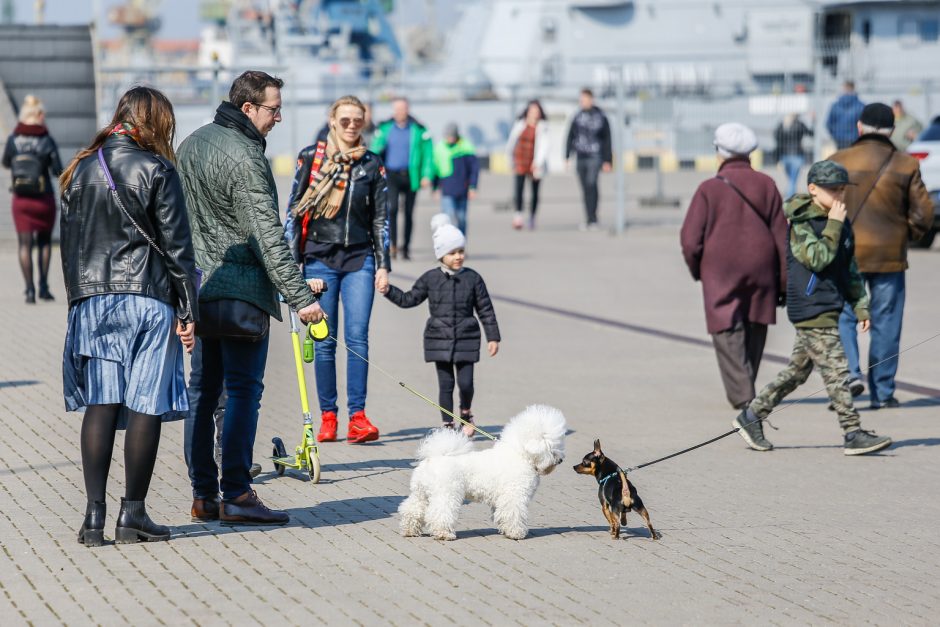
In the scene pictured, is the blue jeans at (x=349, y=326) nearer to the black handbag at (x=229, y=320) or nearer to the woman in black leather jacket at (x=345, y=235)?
the woman in black leather jacket at (x=345, y=235)

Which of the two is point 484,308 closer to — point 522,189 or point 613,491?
point 613,491

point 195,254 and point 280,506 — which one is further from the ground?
point 195,254

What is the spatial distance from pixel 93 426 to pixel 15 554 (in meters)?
0.56

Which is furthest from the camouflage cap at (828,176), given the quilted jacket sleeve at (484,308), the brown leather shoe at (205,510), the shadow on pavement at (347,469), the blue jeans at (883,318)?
the brown leather shoe at (205,510)

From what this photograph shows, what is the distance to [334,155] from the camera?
839cm

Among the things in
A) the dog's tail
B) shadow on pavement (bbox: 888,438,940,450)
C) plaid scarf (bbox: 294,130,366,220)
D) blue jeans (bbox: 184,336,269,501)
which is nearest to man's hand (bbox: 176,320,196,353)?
blue jeans (bbox: 184,336,269,501)

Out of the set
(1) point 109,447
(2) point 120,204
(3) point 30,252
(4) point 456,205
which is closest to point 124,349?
(1) point 109,447

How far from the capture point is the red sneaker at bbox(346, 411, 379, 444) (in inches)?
328

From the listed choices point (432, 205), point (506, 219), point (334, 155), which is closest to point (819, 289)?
point (334, 155)

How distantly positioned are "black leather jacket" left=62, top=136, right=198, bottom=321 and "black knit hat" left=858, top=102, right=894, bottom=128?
5325 millimetres

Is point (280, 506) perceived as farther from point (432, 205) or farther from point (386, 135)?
point (432, 205)

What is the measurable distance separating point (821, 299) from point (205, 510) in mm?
3621

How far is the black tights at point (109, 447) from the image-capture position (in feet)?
19.1

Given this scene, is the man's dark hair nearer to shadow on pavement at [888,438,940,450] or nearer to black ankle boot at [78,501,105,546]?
black ankle boot at [78,501,105,546]
